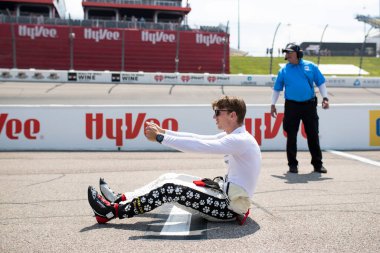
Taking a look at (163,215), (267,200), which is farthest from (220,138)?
(267,200)

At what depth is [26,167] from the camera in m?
8.09

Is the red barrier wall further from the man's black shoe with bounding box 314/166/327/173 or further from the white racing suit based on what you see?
the white racing suit

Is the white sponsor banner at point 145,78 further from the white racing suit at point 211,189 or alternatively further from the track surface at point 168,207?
the white racing suit at point 211,189

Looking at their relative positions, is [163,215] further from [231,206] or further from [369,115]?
[369,115]

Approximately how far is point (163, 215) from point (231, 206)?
0.80 metres

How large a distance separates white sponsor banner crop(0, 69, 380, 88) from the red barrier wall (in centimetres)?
613

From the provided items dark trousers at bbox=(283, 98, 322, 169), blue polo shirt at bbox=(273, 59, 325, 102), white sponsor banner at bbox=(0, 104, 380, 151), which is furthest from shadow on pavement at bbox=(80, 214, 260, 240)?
white sponsor banner at bbox=(0, 104, 380, 151)

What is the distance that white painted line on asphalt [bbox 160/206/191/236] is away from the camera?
13.8 ft

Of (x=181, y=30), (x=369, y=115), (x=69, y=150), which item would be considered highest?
(x=181, y=30)

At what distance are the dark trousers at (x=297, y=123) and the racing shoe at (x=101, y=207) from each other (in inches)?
157

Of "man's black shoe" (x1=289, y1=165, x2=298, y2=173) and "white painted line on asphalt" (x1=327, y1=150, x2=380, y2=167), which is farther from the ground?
"man's black shoe" (x1=289, y1=165, x2=298, y2=173)

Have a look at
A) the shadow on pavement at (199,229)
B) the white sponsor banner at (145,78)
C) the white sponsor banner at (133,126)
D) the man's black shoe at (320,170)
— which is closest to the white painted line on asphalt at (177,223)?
the shadow on pavement at (199,229)

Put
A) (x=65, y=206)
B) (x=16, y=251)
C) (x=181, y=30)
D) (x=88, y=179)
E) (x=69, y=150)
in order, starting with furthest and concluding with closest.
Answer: (x=181, y=30) → (x=69, y=150) → (x=88, y=179) → (x=65, y=206) → (x=16, y=251)

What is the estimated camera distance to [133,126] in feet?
Answer: 35.2
